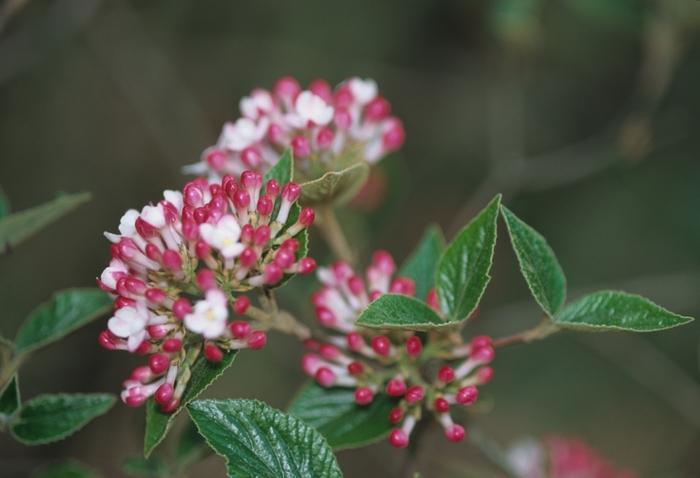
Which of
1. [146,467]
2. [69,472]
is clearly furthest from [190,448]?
[69,472]

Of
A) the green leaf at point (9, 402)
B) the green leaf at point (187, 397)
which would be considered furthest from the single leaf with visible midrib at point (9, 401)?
the green leaf at point (187, 397)

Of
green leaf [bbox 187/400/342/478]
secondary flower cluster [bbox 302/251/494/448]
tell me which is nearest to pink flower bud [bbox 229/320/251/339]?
green leaf [bbox 187/400/342/478]

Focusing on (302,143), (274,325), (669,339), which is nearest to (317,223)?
(302,143)

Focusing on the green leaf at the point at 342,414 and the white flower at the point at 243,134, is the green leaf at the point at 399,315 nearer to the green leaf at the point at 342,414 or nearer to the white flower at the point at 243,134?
the green leaf at the point at 342,414

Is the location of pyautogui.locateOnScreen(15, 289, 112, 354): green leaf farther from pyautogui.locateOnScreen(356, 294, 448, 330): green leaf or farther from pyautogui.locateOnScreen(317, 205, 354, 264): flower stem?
pyautogui.locateOnScreen(356, 294, 448, 330): green leaf

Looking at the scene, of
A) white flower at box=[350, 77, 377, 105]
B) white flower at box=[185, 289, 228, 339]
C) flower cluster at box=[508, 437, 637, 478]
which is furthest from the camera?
flower cluster at box=[508, 437, 637, 478]
